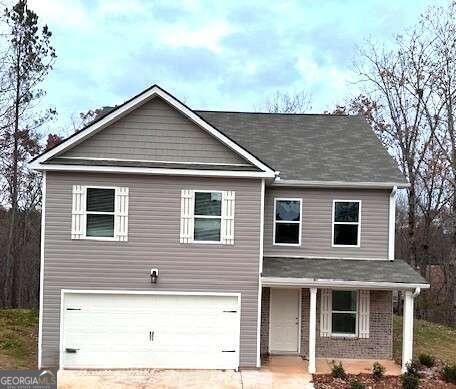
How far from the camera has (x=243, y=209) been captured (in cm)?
1484

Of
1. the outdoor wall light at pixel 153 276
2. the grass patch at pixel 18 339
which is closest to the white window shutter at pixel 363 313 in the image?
the outdoor wall light at pixel 153 276

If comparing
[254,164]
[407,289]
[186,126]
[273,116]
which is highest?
[273,116]

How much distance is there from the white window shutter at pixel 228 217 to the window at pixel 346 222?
138 inches

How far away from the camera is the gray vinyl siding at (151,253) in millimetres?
14562

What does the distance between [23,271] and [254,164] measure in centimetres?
2663

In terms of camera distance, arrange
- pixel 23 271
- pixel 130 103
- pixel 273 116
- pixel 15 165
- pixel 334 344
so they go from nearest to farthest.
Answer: pixel 130 103, pixel 334 344, pixel 273 116, pixel 15 165, pixel 23 271

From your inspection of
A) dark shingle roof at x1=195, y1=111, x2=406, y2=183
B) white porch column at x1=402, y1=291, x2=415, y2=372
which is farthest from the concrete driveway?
dark shingle roof at x1=195, y1=111, x2=406, y2=183

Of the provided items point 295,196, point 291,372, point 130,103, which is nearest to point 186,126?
point 130,103

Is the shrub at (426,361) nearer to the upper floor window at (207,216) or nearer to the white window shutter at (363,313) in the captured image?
the white window shutter at (363,313)

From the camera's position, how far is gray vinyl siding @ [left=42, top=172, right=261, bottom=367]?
14.6m

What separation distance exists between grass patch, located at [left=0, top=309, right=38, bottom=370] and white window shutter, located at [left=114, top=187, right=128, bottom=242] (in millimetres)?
4109

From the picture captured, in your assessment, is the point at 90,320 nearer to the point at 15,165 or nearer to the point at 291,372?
the point at 291,372

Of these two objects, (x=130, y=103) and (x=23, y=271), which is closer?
(x=130, y=103)

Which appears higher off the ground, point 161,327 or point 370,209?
point 370,209
